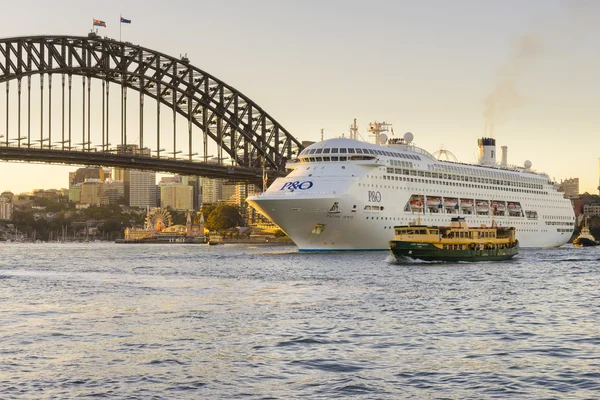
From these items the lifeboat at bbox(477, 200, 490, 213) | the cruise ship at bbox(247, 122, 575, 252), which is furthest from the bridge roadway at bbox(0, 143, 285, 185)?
the lifeboat at bbox(477, 200, 490, 213)

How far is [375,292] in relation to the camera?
44469 millimetres

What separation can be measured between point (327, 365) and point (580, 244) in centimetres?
13718

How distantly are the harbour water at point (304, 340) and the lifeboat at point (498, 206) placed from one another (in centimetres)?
6612

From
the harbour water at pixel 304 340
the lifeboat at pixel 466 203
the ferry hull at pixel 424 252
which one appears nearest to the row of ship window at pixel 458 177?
the lifeboat at pixel 466 203

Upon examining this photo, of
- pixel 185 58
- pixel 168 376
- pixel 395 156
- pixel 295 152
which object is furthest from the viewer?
pixel 295 152

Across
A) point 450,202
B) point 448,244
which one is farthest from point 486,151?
point 448,244

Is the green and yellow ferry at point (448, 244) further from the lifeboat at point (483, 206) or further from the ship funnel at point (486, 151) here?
the ship funnel at point (486, 151)

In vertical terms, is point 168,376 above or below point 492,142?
below

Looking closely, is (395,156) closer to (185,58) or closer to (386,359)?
(185,58)

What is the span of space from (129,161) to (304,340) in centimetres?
8658

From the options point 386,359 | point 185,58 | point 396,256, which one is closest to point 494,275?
point 396,256

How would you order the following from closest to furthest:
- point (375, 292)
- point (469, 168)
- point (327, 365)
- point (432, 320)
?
point (327, 365)
point (432, 320)
point (375, 292)
point (469, 168)

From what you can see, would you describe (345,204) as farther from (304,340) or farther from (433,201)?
(304,340)

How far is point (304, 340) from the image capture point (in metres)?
28.2
